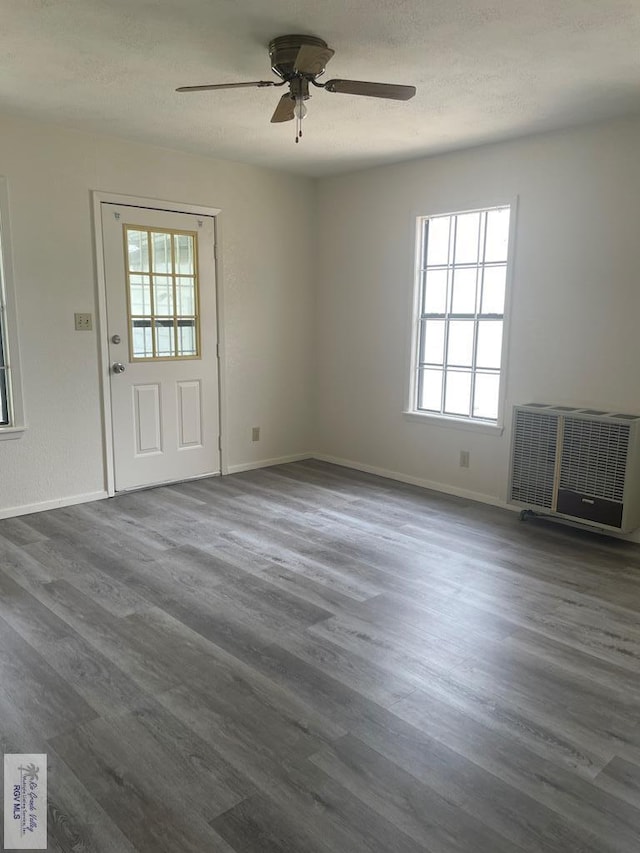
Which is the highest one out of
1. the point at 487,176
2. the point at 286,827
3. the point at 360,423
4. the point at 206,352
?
the point at 487,176

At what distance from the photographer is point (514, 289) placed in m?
4.29

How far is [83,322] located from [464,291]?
2777 millimetres

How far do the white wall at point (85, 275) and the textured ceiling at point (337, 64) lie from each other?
0.96ft

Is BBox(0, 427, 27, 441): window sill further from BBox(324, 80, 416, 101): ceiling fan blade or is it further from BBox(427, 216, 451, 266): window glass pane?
BBox(427, 216, 451, 266): window glass pane

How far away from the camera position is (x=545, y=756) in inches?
77.4

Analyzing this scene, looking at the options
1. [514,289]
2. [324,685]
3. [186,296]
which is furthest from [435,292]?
[324,685]

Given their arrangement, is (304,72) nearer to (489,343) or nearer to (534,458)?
(489,343)

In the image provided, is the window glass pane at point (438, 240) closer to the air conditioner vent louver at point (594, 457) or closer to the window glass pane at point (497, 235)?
the window glass pane at point (497, 235)

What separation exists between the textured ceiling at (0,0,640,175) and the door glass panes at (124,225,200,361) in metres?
0.72

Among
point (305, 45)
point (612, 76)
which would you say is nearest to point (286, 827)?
point (305, 45)

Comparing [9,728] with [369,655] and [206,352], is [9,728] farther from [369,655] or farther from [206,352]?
[206,352]

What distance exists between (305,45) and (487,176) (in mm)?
2162

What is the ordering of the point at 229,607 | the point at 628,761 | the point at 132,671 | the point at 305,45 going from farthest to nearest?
the point at 229,607 < the point at 305,45 < the point at 132,671 < the point at 628,761

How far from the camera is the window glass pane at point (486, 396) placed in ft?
15.0
